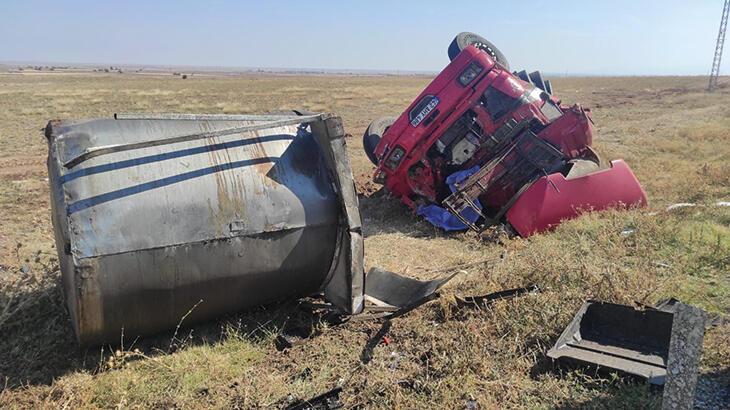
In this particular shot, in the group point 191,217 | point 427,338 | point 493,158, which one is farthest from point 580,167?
point 191,217

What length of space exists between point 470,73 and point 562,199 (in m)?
2.09

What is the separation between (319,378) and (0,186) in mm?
8340

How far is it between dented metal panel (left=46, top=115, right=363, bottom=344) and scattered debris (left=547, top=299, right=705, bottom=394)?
1525mm

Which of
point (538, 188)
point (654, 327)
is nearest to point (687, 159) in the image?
Answer: point (538, 188)

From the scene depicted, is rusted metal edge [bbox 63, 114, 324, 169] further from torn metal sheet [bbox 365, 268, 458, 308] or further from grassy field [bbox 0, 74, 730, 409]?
torn metal sheet [bbox 365, 268, 458, 308]

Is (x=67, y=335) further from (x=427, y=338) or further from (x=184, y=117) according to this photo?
(x=427, y=338)

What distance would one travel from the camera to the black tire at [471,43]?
795cm

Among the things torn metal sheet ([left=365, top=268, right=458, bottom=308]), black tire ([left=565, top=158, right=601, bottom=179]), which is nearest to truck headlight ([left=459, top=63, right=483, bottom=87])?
black tire ([left=565, top=158, right=601, bottom=179])

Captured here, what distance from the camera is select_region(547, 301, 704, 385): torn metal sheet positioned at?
3.46 m

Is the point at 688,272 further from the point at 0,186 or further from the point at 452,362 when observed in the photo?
the point at 0,186

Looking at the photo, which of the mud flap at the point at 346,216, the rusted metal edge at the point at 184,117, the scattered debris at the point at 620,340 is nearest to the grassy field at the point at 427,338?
the scattered debris at the point at 620,340

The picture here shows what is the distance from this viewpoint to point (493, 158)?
690cm

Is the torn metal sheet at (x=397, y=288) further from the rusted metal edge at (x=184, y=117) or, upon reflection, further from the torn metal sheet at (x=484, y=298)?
the rusted metal edge at (x=184, y=117)

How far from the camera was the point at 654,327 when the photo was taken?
379cm
